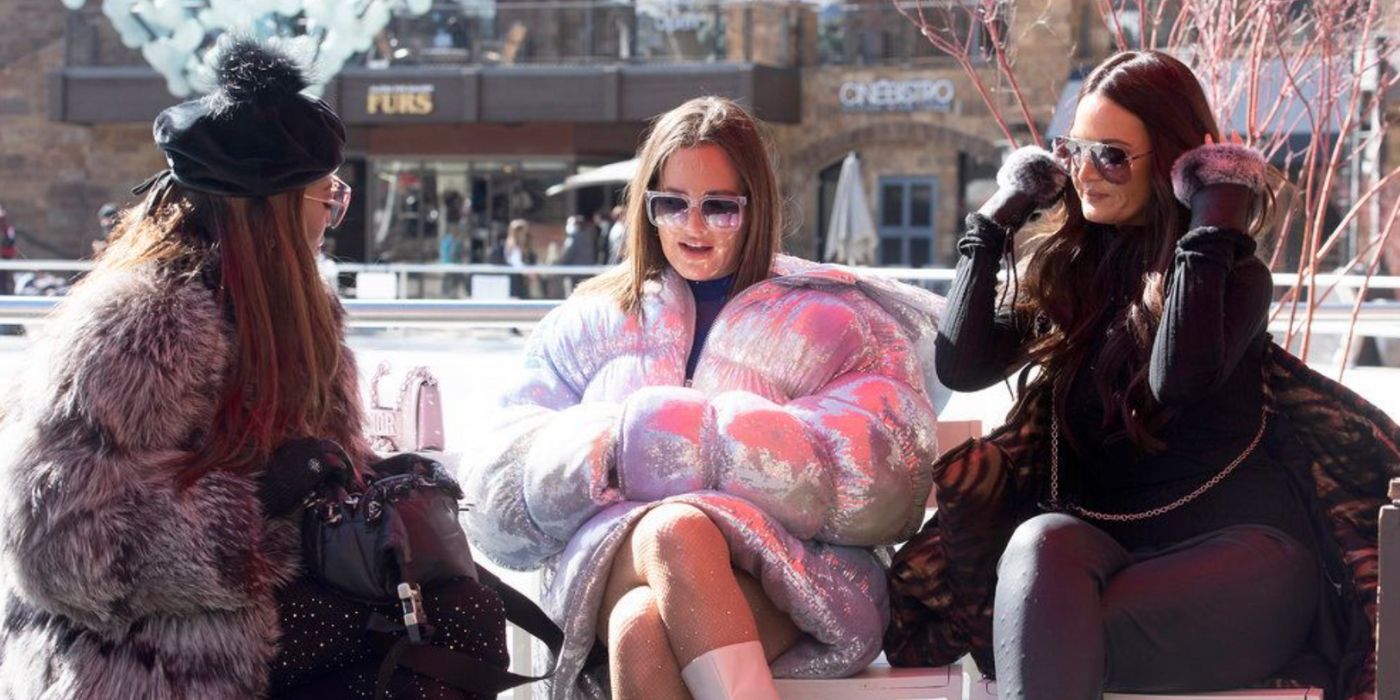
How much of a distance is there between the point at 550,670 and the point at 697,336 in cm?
70

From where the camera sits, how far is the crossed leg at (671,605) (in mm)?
2633

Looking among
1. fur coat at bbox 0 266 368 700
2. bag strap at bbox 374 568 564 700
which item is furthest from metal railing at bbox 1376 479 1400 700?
fur coat at bbox 0 266 368 700

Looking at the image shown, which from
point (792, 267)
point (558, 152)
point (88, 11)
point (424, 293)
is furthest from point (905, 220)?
point (792, 267)

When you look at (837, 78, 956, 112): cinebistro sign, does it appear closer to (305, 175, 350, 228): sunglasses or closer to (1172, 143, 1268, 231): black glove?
(1172, 143, 1268, 231): black glove

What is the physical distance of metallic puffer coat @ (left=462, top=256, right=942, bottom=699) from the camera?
2.81 metres

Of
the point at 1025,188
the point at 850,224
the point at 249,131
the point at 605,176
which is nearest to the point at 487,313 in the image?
the point at 1025,188

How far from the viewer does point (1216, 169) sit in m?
2.66

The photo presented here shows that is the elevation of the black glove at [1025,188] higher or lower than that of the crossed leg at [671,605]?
higher

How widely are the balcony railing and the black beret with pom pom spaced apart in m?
20.2

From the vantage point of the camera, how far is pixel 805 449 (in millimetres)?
2871

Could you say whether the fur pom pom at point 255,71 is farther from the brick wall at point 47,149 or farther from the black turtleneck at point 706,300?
the brick wall at point 47,149

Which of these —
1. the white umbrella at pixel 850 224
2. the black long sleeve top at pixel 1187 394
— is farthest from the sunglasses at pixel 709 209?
the white umbrella at pixel 850 224

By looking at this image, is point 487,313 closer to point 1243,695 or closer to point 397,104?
point 1243,695

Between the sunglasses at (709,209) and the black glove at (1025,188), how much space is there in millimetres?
497
